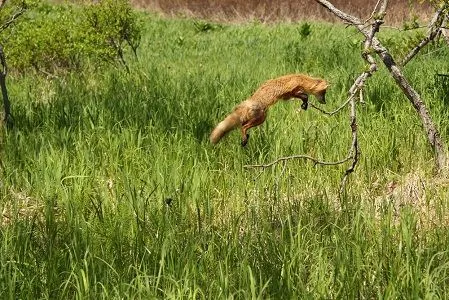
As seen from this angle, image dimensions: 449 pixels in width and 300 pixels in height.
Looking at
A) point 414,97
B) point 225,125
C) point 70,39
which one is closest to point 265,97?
point 225,125

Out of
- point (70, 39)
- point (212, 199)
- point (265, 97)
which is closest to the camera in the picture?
point (265, 97)

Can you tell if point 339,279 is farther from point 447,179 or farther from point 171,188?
point 447,179

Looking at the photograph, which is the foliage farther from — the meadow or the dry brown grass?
the dry brown grass

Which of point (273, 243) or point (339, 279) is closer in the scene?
point (339, 279)

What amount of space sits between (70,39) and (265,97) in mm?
6455

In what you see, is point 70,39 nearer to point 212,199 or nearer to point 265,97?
point 212,199

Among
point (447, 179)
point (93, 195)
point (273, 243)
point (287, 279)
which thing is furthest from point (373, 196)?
point (93, 195)

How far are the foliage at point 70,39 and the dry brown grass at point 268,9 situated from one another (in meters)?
9.72

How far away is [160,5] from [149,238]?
1833 cm

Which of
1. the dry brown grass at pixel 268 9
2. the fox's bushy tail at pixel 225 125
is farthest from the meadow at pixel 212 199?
the dry brown grass at pixel 268 9

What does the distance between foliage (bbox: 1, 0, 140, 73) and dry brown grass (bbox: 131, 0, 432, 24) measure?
9.72 metres

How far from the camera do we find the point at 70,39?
8023 millimetres

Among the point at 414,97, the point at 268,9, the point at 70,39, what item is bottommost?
the point at 414,97

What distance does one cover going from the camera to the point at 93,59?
28.1 ft
